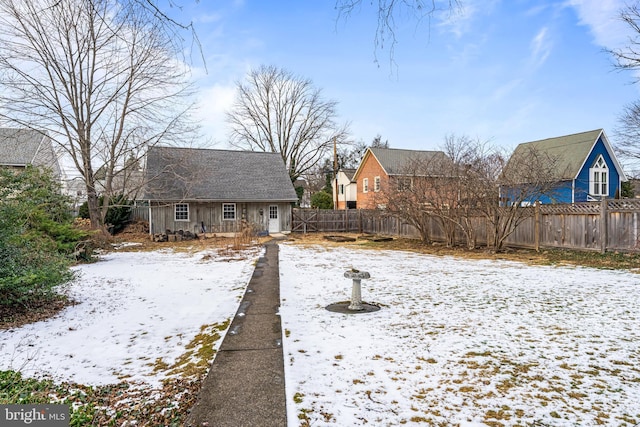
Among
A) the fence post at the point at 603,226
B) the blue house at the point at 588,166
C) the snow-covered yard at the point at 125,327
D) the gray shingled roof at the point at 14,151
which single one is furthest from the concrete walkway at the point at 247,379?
the gray shingled roof at the point at 14,151

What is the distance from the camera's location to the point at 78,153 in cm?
1750

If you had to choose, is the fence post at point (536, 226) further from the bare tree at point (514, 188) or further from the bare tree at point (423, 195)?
the bare tree at point (423, 195)

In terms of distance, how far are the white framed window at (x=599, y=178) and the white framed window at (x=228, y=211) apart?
22.4m

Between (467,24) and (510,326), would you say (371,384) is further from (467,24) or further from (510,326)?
(467,24)

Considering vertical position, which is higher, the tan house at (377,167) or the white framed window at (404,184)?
the tan house at (377,167)

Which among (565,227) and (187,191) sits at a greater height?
(187,191)

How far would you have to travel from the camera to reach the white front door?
24.0m

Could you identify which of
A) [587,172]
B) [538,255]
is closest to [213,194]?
[538,255]

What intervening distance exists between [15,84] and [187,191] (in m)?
8.88

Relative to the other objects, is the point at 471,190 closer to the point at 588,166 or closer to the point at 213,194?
the point at 588,166

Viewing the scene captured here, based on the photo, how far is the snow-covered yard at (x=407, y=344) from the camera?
3.05 m

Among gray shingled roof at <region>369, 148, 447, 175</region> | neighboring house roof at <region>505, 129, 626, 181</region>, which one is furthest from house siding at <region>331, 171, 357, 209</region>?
neighboring house roof at <region>505, 129, 626, 181</region>

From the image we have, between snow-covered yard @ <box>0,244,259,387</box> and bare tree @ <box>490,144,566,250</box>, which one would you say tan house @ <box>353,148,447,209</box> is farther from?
snow-covered yard @ <box>0,244,259,387</box>

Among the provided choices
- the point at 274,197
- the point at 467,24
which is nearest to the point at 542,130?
the point at 274,197
